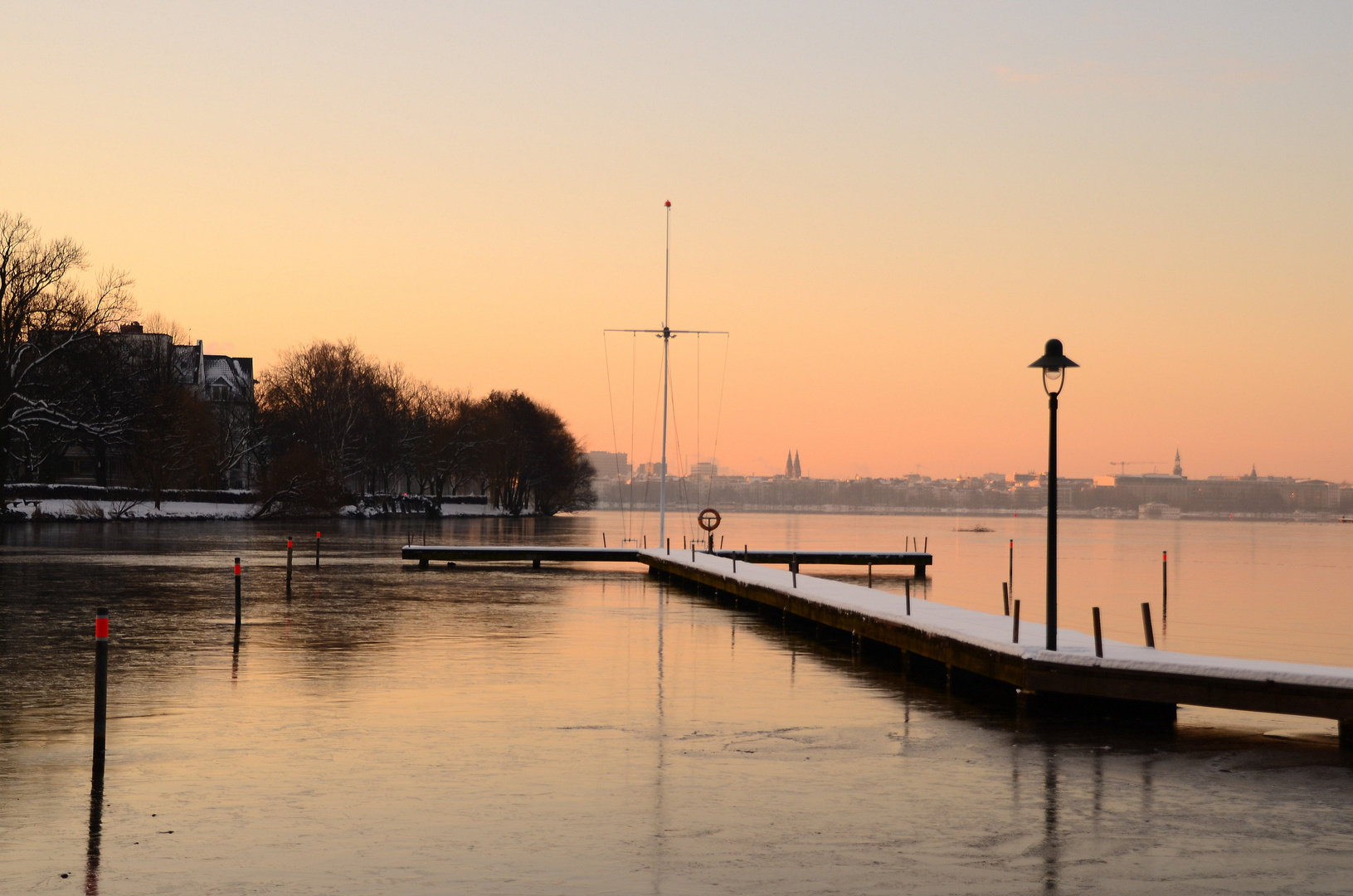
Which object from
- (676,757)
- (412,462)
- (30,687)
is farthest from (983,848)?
(412,462)

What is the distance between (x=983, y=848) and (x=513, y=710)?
27.5 feet

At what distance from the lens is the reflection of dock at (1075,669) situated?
51.8ft

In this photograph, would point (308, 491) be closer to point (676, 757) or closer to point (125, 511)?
point (125, 511)

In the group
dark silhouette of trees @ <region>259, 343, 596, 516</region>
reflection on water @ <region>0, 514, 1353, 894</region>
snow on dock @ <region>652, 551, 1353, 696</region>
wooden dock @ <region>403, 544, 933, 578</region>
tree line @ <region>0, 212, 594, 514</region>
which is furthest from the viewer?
dark silhouette of trees @ <region>259, 343, 596, 516</region>

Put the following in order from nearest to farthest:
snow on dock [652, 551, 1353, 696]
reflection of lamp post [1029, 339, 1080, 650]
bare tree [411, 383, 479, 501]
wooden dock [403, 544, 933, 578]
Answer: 1. snow on dock [652, 551, 1353, 696]
2. reflection of lamp post [1029, 339, 1080, 650]
3. wooden dock [403, 544, 933, 578]
4. bare tree [411, 383, 479, 501]

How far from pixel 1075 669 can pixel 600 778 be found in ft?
23.4

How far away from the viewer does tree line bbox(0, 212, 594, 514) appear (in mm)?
85500

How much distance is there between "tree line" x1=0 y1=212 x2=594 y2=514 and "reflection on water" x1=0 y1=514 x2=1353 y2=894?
64.2 m

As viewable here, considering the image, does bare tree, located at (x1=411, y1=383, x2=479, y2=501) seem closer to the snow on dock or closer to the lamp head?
the snow on dock

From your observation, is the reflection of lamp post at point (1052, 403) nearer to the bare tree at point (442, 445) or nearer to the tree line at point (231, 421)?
the tree line at point (231, 421)

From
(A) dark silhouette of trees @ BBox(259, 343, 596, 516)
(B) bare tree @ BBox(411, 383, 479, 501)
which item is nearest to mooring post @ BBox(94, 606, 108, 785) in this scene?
(A) dark silhouette of trees @ BBox(259, 343, 596, 516)

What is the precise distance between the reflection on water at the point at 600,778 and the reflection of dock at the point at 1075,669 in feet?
1.75

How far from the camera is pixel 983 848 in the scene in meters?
10.6

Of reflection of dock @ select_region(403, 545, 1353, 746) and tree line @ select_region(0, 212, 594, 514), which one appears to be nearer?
reflection of dock @ select_region(403, 545, 1353, 746)
